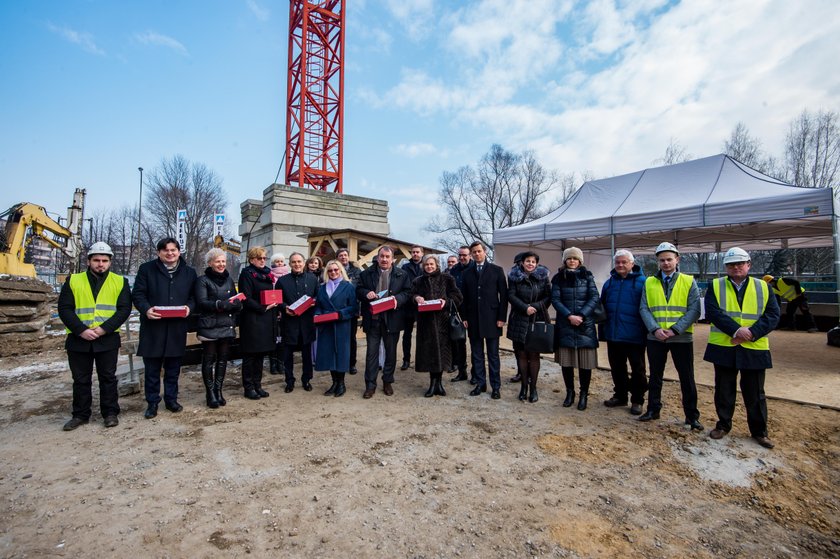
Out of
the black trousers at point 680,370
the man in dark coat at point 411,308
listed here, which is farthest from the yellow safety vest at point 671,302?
the man in dark coat at point 411,308

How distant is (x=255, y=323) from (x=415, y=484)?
2895 millimetres

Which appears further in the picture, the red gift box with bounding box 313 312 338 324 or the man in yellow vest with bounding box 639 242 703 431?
the red gift box with bounding box 313 312 338 324

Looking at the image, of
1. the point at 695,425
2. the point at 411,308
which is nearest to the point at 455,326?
the point at 411,308

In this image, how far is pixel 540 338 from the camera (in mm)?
4465

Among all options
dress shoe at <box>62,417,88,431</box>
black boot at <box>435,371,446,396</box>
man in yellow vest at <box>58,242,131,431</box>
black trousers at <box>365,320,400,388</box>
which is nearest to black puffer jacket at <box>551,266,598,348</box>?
black boot at <box>435,371,446,396</box>

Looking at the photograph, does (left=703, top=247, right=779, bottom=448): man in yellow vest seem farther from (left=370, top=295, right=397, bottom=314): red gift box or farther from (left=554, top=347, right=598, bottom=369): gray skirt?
(left=370, top=295, right=397, bottom=314): red gift box

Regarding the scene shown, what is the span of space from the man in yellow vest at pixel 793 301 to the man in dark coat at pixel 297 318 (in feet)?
37.7

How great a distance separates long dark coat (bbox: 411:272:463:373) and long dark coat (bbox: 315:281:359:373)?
811 millimetres

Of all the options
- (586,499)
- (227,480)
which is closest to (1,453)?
(227,480)

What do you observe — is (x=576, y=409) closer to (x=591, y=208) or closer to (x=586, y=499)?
(x=586, y=499)

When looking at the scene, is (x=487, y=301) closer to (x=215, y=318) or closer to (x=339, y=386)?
(x=339, y=386)

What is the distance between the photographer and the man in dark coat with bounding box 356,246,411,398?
5.01 metres

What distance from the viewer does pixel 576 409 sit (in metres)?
4.47

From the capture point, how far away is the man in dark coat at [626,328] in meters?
4.28
